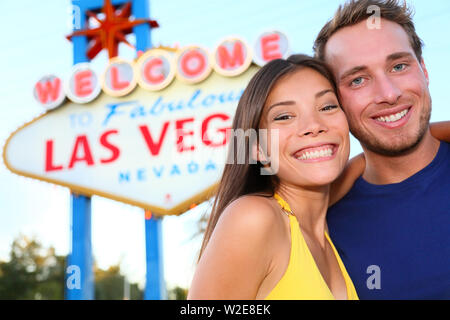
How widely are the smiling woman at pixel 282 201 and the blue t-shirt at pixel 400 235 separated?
168 mm

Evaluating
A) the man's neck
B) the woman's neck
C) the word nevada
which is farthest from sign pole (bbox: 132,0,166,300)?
the woman's neck

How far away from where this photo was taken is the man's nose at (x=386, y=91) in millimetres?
2229

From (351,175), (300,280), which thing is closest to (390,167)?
(351,175)

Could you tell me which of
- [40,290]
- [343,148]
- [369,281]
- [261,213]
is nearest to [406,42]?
[343,148]

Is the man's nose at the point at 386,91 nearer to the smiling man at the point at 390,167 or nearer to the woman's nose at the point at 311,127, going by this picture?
the smiling man at the point at 390,167

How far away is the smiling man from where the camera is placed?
2066mm

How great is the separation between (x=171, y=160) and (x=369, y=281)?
531 cm

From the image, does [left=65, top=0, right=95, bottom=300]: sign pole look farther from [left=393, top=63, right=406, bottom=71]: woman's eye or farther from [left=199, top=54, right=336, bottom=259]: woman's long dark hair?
[left=393, top=63, right=406, bottom=71]: woman's eye

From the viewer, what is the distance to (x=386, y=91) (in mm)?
2250

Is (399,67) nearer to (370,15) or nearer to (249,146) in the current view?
(370,15)

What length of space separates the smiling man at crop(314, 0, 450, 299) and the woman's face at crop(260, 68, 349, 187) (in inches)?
16.9

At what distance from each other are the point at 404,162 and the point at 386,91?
1.25 feet

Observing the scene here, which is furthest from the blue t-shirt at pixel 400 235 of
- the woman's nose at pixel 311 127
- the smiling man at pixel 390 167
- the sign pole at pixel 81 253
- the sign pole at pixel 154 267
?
the sign pole at pixel 81 253

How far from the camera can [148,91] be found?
24.9 ft
